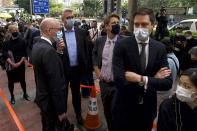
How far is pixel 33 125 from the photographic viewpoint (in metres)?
6.12

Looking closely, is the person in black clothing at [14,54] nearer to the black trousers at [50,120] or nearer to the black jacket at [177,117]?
the black trousers at [50,120]

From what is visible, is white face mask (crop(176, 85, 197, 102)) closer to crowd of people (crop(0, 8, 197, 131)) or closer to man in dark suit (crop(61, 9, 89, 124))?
crowd of people (crop(0, 8, 197, 131))

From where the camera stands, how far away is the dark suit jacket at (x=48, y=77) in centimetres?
380

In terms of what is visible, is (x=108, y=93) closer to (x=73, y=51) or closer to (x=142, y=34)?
(x=73, y=51)

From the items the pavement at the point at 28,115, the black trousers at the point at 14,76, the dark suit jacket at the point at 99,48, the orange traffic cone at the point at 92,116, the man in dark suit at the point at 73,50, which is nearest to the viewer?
the dark suit jacket at the point at 99,48

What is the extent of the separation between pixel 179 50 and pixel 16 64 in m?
5.01

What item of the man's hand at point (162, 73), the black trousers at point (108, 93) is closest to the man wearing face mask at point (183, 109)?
the man's hand at point (162, 73)

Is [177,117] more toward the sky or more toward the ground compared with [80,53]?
more toward the ground

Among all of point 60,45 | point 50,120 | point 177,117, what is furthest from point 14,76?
point 177,117

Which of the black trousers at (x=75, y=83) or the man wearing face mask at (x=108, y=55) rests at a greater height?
the man wearing face mask at (x=108, y=55)

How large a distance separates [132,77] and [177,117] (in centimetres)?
60

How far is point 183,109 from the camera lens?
2811mm

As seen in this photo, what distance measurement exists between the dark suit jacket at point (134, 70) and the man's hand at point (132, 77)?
0.20 ft

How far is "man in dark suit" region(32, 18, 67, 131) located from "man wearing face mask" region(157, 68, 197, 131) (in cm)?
143
